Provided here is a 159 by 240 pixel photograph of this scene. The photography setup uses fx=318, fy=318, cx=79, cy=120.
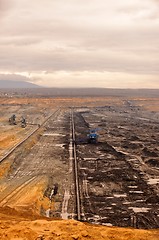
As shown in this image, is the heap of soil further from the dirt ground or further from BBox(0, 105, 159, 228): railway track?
BBox(0, 105, 159, 228): railway track

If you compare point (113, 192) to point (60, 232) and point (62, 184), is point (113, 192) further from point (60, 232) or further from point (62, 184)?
point (60, 232)

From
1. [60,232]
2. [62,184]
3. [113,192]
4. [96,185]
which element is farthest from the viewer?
[62,184]

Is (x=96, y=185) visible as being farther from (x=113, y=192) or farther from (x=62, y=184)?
(x=62, y=184)

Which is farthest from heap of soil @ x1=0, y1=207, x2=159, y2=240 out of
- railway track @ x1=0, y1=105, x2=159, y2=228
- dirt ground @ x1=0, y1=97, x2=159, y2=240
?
railway track @ x1=0, y1=105, x2=159, y2=228

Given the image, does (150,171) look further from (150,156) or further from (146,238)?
(146,238)

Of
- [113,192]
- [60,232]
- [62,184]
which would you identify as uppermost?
[60,232]

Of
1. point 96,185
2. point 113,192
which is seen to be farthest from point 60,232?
point 96,185

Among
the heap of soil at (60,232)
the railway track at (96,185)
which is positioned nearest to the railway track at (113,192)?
the railway track at (96,185)

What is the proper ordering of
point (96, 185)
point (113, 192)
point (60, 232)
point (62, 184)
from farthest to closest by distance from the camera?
point (62, 184) < point (96, 185) < point (113, 192) < point (60, 232)

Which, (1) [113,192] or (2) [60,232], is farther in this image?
(1) [113,192]

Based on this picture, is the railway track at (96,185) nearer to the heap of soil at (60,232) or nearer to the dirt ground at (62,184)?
the dirt ground at (62,184)

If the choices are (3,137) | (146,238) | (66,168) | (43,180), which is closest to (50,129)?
(3,137)

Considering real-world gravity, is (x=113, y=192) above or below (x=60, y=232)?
below
